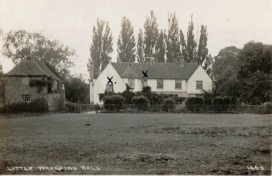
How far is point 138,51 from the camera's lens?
219ft

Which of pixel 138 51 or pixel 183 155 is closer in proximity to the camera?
pixel 183 155

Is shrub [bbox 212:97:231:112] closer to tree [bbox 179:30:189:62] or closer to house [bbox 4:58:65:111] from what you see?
tree [bbox 179:30:189:62]

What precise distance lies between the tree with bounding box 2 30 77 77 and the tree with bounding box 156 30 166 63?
1722 centimetres

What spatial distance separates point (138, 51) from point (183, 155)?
177ft

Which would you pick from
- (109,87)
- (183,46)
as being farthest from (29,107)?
(183,46)

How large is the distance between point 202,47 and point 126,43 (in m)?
13.4

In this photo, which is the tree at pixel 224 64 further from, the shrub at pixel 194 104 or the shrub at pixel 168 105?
the shrub at pixel 168 105

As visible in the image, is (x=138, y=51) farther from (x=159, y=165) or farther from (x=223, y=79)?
(x=159, y=165)

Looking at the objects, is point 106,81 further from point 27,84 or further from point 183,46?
point 183,46

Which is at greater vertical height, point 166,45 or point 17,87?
point 166,45

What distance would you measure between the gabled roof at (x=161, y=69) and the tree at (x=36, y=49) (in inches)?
491

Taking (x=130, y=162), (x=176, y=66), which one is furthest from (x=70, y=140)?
(x=176, y=66)

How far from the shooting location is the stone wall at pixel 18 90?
46.3m

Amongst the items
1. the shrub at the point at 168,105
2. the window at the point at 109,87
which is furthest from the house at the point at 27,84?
the shrub at the point at 168,105
